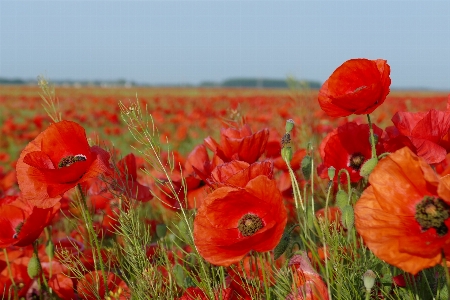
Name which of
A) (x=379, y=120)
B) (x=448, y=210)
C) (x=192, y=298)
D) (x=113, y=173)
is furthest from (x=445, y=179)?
(x=379, y=120)

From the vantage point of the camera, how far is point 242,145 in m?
1.30

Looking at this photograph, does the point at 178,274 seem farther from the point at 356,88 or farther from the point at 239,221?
the point at 356,88

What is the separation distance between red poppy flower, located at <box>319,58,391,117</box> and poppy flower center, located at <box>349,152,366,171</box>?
255mm

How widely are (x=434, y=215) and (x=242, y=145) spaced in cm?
53

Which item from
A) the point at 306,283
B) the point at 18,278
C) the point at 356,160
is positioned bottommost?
the point at 18,278

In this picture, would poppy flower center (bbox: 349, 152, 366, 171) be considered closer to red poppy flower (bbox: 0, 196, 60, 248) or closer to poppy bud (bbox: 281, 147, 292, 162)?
poppy bud (bbox: 281, 147, 292, 162)

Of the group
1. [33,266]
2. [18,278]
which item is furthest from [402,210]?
[18,278]

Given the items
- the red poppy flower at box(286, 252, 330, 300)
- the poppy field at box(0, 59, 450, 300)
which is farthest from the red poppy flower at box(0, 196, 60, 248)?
the red poppy flower at box(286, 252, 330, 300)

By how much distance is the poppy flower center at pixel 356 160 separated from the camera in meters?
1.39

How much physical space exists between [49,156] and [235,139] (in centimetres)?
43

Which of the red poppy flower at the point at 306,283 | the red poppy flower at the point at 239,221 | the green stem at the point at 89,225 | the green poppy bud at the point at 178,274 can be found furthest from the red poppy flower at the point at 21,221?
the red poppy flower at the point at 306,283

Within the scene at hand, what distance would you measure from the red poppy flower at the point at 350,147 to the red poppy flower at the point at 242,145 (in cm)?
18

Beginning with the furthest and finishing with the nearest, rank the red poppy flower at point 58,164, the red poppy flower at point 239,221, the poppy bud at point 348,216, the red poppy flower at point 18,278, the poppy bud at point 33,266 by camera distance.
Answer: the red poppy flower at point 18,278 < the poppy bud at point 33,266 < the red poppy flower at point 58,164 < the poppy bud at point 348,216 < the red poppy flower at point 239,221

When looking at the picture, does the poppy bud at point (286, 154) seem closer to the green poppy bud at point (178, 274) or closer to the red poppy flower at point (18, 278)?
the green poppy bud at point (178, 274)
